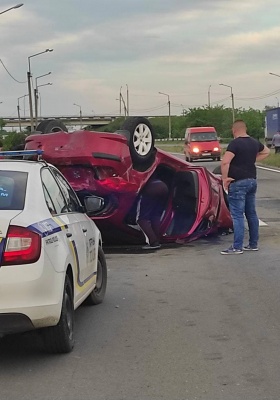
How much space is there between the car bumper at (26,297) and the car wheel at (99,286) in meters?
2.30

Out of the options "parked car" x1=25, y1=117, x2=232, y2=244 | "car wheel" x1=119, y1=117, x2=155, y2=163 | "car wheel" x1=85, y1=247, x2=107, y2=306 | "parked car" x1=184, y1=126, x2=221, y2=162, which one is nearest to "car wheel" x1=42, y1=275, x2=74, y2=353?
"car wheel" x1=85, y1=247, x2=107, y2=306

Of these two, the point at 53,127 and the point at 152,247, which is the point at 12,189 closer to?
the point at 152,247

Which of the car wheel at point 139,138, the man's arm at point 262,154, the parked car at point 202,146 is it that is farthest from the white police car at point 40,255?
the parked car at point 202,146

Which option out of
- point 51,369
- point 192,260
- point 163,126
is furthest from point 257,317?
point 163,126

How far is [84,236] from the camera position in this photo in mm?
6828

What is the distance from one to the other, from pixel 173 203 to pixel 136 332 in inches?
207

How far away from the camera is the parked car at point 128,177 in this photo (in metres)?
10.4

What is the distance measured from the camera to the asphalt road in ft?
16.6

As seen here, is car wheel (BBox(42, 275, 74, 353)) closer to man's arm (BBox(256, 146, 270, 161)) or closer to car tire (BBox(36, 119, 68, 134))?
man's arm (BBox(256, 146, 270, 161))

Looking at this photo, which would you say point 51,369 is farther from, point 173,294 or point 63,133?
point 63,133

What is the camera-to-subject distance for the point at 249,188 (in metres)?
10.8

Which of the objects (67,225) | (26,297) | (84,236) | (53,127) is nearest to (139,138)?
(53,127)

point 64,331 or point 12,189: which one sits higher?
point 12,189

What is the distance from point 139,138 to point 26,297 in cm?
603
